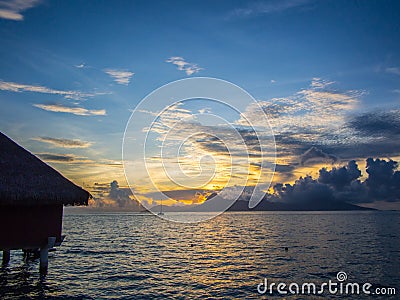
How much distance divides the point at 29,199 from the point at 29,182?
3.53 feet

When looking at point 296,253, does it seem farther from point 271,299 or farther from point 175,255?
point 271,299

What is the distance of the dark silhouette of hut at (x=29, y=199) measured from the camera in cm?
1669

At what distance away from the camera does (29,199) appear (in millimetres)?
16688

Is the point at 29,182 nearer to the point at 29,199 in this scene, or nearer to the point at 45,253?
the point at 29,199

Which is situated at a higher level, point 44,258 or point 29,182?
point 29,182

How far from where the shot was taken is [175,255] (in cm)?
3384

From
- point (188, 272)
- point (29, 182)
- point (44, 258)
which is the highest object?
point (29, 182)

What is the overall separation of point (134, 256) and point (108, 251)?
513cm

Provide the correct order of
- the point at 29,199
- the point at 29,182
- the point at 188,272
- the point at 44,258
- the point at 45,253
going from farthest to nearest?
the point at 188,272, the point at 44,258, the point at 45,253, the point at 29,182, the point at 29,199

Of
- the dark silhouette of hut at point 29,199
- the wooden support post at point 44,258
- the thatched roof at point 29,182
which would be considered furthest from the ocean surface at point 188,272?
the thatched roof at point 29,182

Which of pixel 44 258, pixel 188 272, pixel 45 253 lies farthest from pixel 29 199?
pixel 188 272

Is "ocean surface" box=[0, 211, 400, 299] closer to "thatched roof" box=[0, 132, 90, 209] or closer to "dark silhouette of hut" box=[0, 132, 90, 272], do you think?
"dark silhouette of hut" box=[0, 132, 90, 272]

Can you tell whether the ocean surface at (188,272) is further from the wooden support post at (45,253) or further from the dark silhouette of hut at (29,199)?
the dark silhouette of hut at (29,199)

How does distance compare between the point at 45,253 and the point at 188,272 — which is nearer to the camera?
the point at 45,253
